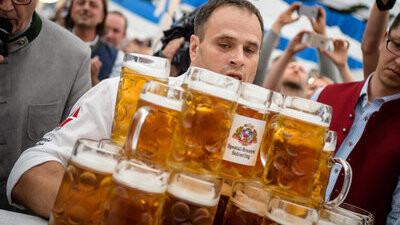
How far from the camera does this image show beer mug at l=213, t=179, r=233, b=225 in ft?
3.08

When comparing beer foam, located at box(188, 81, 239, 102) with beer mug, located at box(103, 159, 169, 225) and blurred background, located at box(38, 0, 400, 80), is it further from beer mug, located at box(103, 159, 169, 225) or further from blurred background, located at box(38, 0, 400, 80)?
blurred background, located at box(38, 0, 400, 80)

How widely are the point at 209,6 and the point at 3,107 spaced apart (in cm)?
109

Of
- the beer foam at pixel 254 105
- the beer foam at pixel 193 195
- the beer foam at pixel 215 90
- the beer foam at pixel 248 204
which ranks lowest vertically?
the beer foam at pixel 248 204

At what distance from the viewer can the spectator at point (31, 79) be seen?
1691mm

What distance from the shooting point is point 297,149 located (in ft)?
2.96

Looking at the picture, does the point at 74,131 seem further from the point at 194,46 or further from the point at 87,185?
the point at 194,46

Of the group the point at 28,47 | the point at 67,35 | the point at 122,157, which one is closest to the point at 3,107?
the point at 28,47

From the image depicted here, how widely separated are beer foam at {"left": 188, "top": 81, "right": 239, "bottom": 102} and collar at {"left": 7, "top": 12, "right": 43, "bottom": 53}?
1.22 m

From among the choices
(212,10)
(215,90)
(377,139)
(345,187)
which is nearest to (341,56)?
(377,139)

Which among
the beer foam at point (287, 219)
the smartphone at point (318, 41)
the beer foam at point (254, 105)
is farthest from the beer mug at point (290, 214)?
the smartphone at point (318, 41)

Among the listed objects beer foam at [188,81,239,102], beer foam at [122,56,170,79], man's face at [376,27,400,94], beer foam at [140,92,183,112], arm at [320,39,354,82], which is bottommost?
beer foam at [140,92,183,112]

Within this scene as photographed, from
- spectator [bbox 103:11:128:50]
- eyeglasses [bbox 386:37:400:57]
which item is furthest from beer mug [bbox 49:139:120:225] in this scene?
spectator [bbox 103:11:128:50]

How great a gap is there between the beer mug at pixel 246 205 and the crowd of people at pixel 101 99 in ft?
1.97

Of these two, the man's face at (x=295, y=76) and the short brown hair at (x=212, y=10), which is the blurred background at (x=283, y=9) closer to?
the short brown hair at (x=212, y=10)
